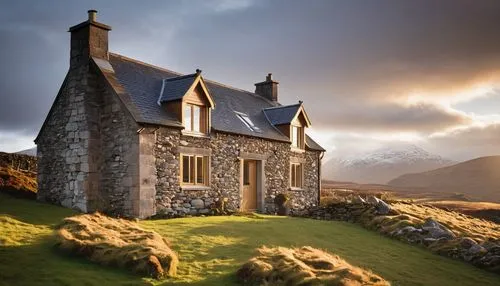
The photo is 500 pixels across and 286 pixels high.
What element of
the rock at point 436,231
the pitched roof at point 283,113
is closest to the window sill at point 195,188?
the pitched roof at point 283,113

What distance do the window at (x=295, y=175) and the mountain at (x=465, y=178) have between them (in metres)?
125

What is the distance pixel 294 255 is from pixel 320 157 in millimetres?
21458

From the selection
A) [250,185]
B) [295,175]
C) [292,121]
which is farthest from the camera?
[295,175]

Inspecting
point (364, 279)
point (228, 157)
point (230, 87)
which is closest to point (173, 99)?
point (228, 157)

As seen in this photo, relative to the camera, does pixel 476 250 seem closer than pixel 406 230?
A: Yes

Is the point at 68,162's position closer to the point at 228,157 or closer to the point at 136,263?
the point at 228,157

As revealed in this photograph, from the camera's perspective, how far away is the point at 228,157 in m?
23.8

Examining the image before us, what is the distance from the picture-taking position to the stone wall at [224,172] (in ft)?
66.0

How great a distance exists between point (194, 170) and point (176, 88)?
162 inches

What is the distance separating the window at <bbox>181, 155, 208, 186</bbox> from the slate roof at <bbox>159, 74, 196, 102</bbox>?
2927mm

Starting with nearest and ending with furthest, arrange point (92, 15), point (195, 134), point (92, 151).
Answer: point (92, 151) < point (92, 15) < point (195, 134)

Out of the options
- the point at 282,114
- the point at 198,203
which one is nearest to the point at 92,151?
the point at 198,203

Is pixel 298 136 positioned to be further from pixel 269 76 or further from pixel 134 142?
pixel 134 142

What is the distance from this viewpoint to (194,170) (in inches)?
858
